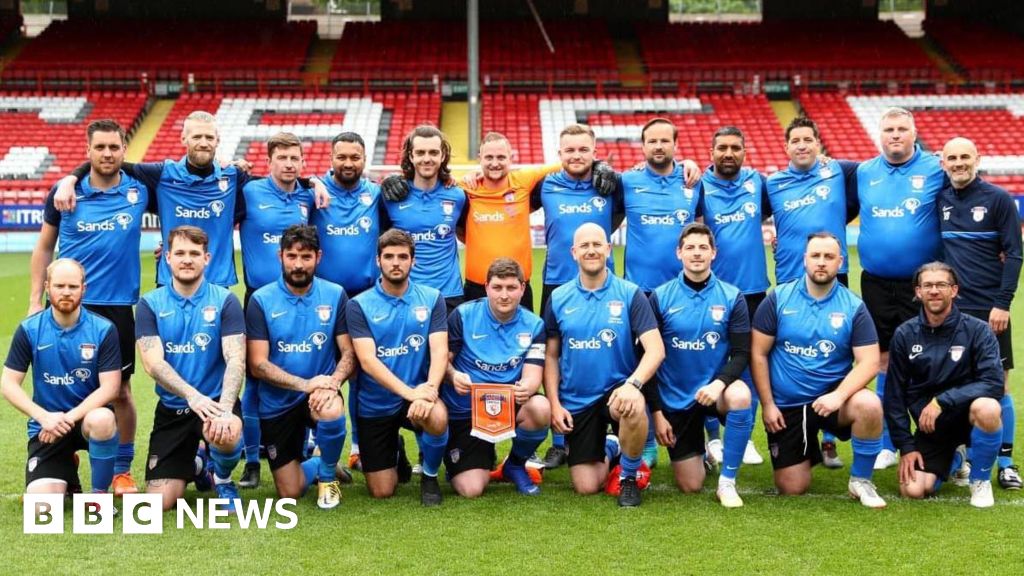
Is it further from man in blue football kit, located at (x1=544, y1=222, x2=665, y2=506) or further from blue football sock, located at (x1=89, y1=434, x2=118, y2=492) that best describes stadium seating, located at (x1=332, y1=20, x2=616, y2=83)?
blue football sock, located at (x1=89, y1=434, x2=118, y2=492)

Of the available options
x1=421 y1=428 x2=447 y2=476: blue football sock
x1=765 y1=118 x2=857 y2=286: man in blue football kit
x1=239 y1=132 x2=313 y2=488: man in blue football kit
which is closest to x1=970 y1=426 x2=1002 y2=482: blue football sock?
x1=765 y1=118 x2=857 y2=286: man in blue football kit

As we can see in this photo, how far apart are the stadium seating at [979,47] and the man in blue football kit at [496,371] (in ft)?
80.6

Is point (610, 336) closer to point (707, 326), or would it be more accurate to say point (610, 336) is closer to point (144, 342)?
point (707, 326)

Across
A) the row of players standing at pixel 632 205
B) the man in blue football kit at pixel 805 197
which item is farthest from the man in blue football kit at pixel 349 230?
the man in blue football kit at pixel 805 197

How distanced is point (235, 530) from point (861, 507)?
2.95 meters

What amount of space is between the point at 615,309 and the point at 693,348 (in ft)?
1.48

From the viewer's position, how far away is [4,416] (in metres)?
7.09

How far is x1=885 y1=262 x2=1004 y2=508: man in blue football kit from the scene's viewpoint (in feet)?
16.6

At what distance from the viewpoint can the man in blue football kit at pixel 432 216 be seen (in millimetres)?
6102

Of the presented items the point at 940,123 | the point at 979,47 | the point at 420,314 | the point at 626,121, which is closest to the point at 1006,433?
the point at 420,314

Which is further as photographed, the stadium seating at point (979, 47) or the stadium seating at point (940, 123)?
the stadium seating at point (979, 47)

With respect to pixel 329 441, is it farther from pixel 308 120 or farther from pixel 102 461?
pixel 308 120

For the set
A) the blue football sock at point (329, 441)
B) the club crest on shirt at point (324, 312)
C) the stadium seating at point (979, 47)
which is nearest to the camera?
the blue football sock at point (329, 441)

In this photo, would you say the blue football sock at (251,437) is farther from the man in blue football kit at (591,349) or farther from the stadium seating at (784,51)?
the stadium seating at (784,51)
